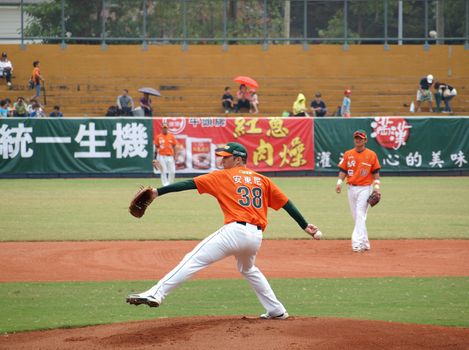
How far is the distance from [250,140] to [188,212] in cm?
1005

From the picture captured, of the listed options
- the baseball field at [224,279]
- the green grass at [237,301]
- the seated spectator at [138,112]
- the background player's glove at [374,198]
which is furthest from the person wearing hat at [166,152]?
the green grass at [237,301]

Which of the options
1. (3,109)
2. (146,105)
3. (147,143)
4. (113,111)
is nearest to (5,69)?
(3,109)

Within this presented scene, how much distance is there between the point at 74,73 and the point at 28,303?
2802 cm

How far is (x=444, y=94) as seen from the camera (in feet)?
117

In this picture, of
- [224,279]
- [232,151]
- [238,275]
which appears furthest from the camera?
[238,275]

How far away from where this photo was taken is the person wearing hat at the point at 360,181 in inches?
580

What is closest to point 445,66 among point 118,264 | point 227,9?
point 227,9

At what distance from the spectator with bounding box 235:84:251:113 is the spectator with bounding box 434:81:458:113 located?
823 centimetres

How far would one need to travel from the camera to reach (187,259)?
8555 mm

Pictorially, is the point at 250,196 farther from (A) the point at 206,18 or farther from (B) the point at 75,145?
(A) the point at 206,18

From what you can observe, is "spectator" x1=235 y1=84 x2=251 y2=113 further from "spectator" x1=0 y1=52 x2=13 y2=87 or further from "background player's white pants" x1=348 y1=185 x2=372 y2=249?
"background player's white pants" x1=348 y1=185 x2=372 y2=249

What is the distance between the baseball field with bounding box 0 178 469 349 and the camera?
8.37 meters

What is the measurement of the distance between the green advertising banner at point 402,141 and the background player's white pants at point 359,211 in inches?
641

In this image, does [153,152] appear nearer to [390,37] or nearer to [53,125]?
[53,125]
